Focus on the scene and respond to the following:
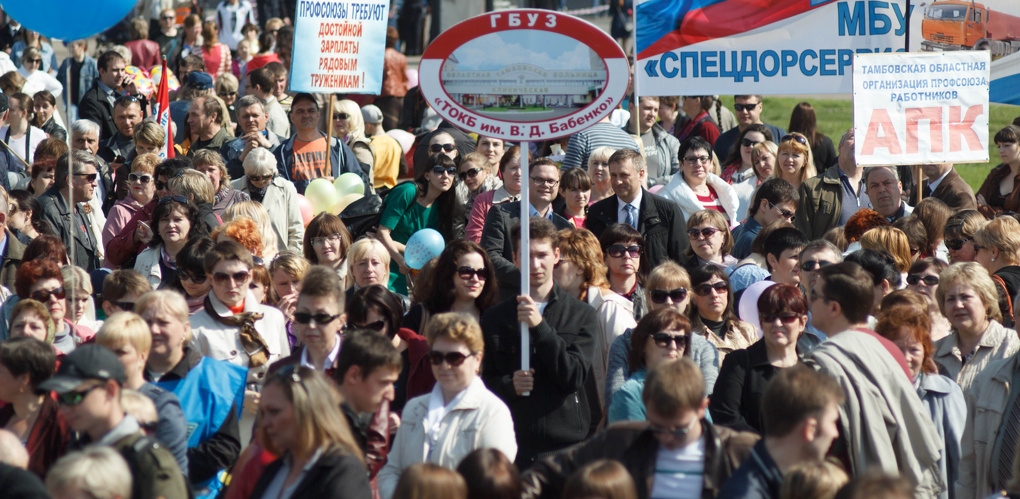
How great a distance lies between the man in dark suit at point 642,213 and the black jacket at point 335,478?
444cm

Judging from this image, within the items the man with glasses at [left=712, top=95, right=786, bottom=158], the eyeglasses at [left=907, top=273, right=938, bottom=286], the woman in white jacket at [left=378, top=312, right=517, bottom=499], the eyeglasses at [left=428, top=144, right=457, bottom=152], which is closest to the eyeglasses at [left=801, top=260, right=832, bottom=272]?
the eyeglasses at [left=907, top=273, right=938, bottom=286]

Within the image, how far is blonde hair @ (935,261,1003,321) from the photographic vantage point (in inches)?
238

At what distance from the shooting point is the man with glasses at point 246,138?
407 inches

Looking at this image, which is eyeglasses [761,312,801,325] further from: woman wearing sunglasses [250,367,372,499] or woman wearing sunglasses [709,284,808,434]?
woman wearing sunglasses [250,367,372,499]

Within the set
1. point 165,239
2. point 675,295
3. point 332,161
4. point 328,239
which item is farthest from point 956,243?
point 332,161

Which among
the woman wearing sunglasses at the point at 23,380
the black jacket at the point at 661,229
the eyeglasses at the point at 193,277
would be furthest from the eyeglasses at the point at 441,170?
the woman wearing sunglasses at the point at 23,380

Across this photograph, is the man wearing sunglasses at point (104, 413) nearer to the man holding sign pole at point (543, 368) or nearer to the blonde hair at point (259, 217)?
the man holding sign pole at point (543, 368)

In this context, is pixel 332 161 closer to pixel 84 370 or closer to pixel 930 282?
pixel 930 282

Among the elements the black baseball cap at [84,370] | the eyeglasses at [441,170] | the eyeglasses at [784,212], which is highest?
the eyeglasses at [441,170]

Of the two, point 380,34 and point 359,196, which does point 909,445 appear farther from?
point 380,34

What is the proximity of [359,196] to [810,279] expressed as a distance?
4249mm

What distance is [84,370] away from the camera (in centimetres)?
411

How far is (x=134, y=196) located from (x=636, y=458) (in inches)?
236

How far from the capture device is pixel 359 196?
9562 millimetres
